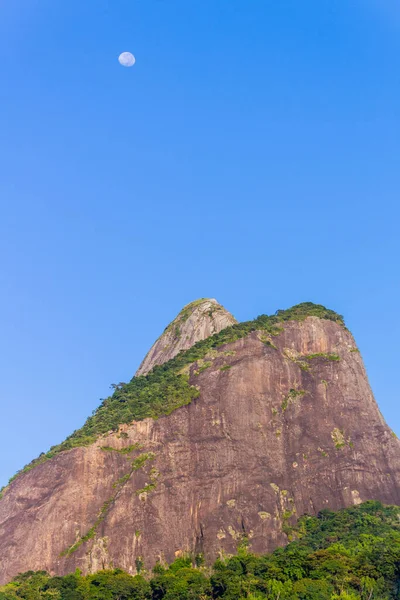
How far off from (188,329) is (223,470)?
128 feet

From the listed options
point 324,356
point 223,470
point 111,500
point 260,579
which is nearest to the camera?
point 260,579

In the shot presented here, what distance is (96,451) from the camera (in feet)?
293

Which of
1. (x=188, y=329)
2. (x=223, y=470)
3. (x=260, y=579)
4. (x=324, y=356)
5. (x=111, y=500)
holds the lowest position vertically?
(x=260, y=579)

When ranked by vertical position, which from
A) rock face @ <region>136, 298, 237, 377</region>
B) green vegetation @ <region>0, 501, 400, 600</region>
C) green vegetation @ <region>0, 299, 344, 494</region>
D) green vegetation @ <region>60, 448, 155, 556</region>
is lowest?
green vegetation @ <region>0, 501, 400, 600</region>

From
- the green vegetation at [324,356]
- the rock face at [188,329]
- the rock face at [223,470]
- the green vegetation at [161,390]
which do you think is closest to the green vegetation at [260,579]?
the rock face at [223,470]

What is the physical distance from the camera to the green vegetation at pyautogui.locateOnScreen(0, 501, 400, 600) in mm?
69625

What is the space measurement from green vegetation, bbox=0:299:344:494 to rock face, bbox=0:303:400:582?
1589mm

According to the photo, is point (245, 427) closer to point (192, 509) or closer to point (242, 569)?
→ point (192, 509)

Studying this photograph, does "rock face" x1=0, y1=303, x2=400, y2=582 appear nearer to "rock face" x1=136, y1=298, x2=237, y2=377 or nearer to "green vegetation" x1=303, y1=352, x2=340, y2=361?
"green vegetation" x1=303, y1=352, x2=340, y2=361

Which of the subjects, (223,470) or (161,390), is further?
(161,390)

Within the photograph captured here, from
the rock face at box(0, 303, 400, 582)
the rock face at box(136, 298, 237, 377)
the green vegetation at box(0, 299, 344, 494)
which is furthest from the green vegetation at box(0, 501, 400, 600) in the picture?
the rock face at box(136, 298, 237, 377)

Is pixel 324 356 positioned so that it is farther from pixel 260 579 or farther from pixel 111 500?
pixel 260 579

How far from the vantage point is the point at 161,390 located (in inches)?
4011

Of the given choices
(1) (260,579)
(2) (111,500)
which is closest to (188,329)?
(2) (111,500)
